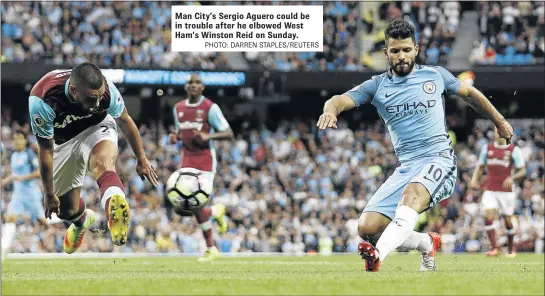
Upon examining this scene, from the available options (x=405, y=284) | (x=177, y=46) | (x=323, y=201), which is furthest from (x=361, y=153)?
(x=405, y=284)

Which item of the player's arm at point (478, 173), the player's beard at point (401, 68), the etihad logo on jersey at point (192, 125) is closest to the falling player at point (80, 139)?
the player's beard at point (401, 68)

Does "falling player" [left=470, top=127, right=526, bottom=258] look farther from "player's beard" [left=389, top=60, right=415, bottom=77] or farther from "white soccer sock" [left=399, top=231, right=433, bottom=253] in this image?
"player's beard" [left=389, top=60, right=415, bottom=77]

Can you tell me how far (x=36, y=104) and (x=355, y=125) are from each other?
904 inches

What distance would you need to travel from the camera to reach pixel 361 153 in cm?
2955

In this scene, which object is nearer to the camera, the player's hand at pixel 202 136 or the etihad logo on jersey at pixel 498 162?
the player's hand at pixel 202 136

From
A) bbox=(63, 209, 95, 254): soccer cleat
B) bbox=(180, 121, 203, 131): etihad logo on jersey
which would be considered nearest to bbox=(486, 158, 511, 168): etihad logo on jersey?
bbox=(180, 121, 203, 131): etihad logo on jersey

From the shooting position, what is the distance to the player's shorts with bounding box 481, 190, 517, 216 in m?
19.9

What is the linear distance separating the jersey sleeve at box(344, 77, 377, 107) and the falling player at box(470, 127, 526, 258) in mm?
9367

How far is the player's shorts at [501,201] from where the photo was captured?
65.3 feet

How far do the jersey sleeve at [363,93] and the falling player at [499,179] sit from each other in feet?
30.7

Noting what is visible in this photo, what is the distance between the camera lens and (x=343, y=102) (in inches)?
397

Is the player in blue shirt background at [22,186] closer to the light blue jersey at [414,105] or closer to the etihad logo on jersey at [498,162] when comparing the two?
the etihad logo on jersey at [498,162]

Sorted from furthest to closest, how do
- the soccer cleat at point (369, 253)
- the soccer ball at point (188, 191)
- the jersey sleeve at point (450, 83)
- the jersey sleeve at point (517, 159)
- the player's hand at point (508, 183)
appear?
the player's hand at point (508, 183) < the jersey sleeve at point (517, 159) < the soccer ball at point (188, 191) < the jersey sleeve at point (450, 83) < the soccer cleat at point (369, 253)

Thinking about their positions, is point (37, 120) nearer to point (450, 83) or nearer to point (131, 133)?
point (131, 133)
